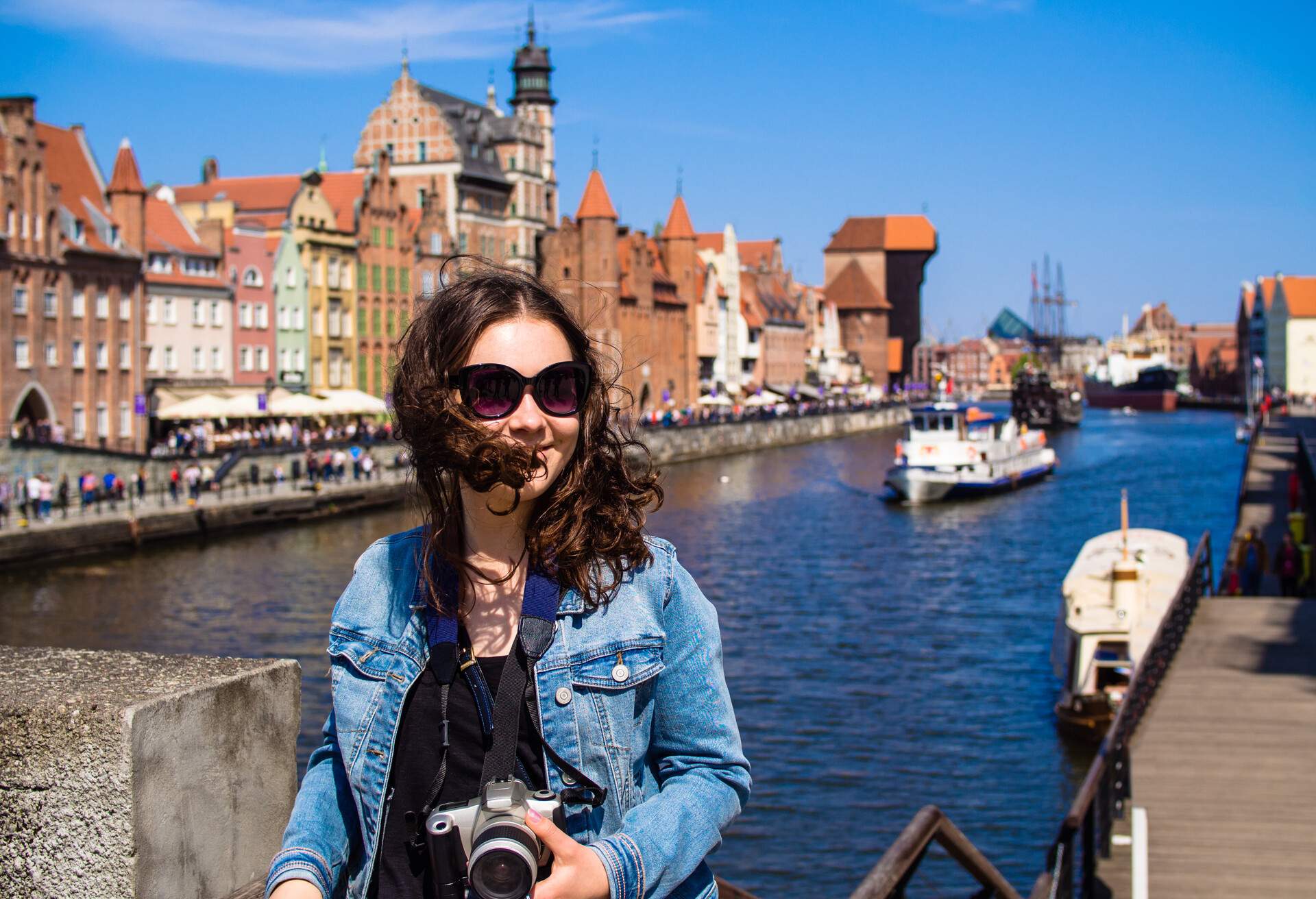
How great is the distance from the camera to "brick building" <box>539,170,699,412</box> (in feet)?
250

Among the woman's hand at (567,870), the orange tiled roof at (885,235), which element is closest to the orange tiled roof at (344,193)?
the woman's hand at (567,870)

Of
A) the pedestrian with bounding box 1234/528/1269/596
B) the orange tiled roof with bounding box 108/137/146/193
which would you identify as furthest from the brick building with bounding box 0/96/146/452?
the pedestrian with bounding box 1234/528/1269/596

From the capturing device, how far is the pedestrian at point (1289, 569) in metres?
21.9

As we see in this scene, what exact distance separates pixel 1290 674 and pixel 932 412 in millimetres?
40737

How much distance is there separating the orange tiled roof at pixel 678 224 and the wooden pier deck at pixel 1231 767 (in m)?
75.2

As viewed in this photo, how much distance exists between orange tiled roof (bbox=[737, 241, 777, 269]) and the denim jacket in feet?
398

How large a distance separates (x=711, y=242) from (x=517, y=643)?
105m

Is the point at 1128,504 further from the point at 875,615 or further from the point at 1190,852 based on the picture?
the point at 1190,852

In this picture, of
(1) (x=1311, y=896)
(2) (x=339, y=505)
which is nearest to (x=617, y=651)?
(1) (x=1311, y=896)

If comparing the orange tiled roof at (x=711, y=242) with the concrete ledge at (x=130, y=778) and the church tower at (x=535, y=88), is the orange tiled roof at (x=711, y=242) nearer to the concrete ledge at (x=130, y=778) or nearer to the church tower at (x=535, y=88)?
the church tower at (x=535, y=88)

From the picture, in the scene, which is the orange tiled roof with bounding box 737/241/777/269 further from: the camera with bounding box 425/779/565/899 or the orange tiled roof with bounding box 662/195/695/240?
the camera with bounding box 425/779/565/899

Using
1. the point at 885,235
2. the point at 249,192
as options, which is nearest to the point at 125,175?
the point at 249,192

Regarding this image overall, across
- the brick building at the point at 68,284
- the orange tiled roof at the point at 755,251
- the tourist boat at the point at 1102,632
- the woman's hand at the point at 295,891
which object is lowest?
the tourist boat at the point at 1102,632

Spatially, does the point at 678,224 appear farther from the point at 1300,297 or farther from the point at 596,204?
the point at 1300,297
